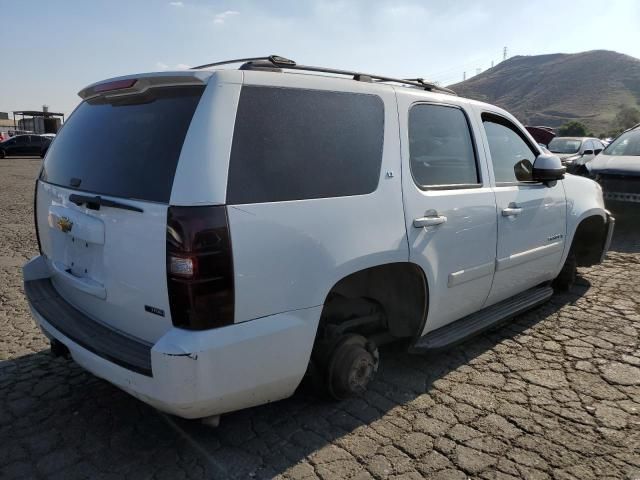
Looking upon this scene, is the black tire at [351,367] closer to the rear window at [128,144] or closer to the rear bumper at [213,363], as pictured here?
the rear bumper at [213,363]

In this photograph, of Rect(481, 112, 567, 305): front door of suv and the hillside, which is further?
the hillside

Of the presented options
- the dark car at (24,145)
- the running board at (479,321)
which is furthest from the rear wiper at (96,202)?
the dark car at (24,145)

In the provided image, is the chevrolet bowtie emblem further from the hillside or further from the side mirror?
the hillside

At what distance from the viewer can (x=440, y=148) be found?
3293 mm

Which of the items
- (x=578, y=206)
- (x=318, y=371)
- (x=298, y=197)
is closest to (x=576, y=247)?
(x=578, y=206)

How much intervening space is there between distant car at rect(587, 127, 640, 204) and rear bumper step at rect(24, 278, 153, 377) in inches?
302

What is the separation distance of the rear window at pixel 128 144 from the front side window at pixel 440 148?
1.42 meters

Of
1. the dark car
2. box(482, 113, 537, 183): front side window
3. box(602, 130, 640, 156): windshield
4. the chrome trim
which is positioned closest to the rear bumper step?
box(482, 113, 537, 183): front side window

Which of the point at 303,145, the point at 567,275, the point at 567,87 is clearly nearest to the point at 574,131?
the point at 567,275

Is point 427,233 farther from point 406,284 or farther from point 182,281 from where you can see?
point 182,281

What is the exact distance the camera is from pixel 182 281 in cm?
208

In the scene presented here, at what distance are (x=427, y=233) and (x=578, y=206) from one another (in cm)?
229

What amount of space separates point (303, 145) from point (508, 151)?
2.17 meters

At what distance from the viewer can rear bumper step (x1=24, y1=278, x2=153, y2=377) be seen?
7.40ft
